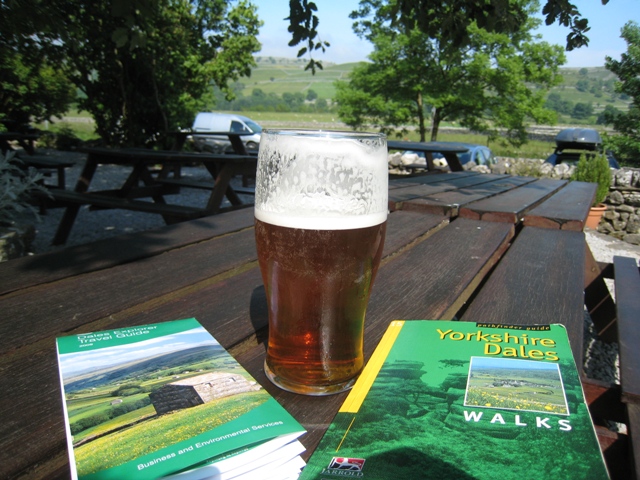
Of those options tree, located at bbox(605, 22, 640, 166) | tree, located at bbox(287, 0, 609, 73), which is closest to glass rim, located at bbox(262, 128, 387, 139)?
tree, located at bbox(287, 0, 609, 73)

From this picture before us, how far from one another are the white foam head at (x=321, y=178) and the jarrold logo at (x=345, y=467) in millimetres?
303

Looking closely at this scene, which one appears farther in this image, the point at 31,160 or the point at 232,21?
the point at 232,21

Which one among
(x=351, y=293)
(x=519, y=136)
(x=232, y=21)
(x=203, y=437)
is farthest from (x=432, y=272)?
(x=519, y=136)

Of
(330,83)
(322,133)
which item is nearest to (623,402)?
(322,133)

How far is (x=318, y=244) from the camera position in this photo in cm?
72

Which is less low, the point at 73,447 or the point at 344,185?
the point at 344,185

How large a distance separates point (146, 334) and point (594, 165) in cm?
911

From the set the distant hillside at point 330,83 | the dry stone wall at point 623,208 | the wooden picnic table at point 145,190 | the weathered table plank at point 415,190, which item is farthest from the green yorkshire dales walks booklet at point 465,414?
the distant hillside at point 330,83

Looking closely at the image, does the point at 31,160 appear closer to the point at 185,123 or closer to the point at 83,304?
the point at 83,304

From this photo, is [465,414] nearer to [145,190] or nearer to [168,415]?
[168,415]

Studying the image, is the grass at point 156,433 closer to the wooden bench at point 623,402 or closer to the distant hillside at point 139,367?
the distant hillside at point 139,367

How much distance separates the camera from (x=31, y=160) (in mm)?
6141

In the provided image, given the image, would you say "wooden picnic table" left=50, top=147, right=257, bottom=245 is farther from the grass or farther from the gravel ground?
the grass

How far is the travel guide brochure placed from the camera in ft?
1.71
